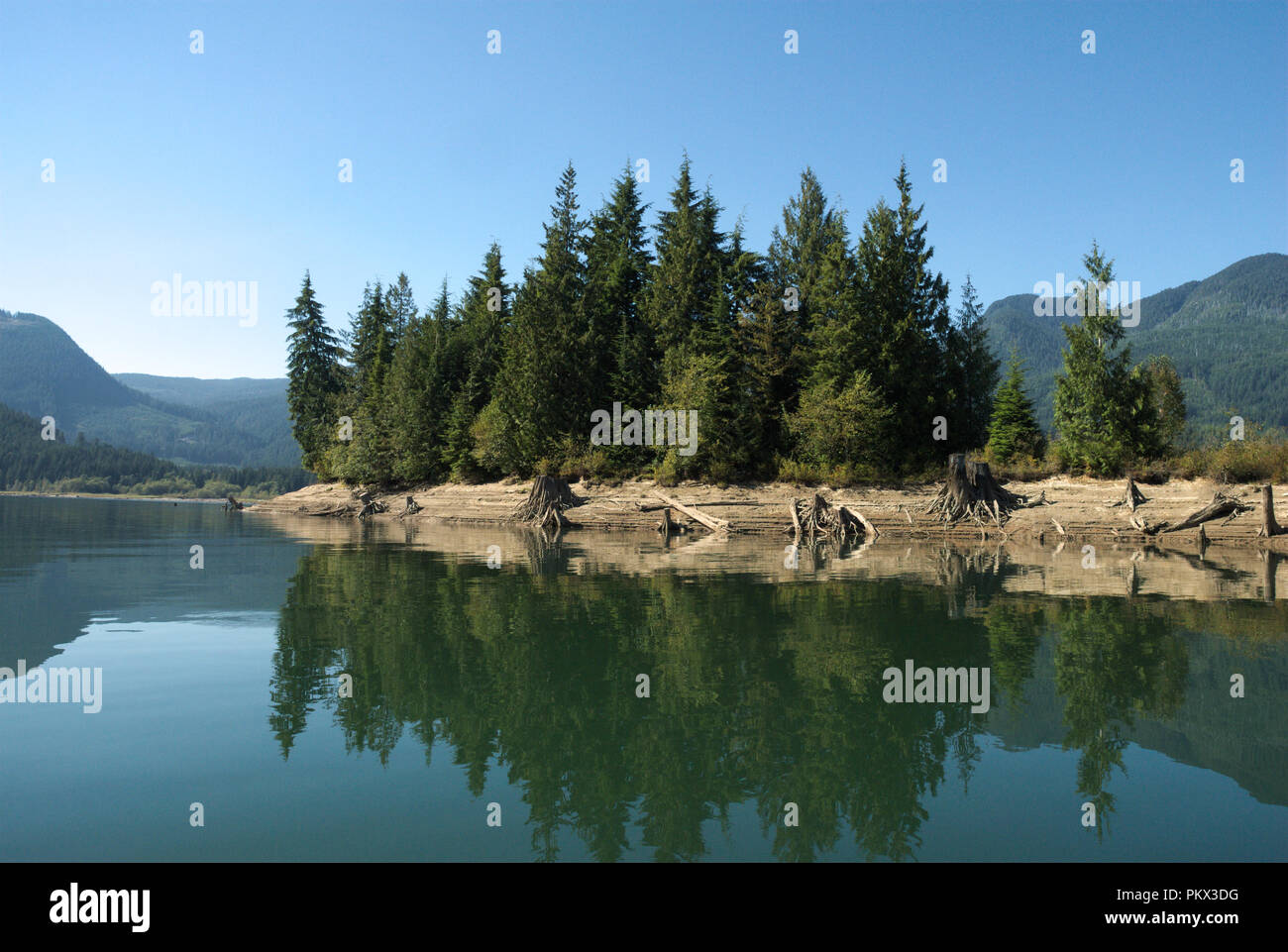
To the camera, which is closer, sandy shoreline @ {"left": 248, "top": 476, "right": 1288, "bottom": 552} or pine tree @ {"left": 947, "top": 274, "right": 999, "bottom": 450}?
sandy shoreline @ {"left": 248, "top": 476, "right": 1288, "bottom": 552}

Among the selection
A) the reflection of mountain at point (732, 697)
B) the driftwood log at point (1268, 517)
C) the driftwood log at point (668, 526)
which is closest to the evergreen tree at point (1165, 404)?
the driftwood log at point (1268, 517)

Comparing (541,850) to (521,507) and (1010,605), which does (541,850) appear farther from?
(521,507)

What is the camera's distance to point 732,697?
8906 millimetres

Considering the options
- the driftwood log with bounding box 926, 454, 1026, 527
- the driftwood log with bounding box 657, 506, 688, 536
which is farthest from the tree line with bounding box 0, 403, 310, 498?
the driftwood log with bounding box 926, 454, 1026, 527

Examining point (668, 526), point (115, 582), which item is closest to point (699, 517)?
point (668, 526)

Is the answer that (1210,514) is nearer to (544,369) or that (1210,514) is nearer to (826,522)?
(826,522)

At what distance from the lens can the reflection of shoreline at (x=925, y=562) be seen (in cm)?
1914

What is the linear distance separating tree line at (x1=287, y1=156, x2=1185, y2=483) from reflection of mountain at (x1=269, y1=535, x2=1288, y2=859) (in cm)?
2812

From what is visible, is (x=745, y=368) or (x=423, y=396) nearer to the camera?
(x=745, y=368)

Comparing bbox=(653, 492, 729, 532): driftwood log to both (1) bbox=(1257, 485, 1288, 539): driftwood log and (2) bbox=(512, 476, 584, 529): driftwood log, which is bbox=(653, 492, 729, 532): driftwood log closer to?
(2) bbox=(512, 476, 584, 529): driftwood log

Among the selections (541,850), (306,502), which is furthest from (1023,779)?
(306,502)

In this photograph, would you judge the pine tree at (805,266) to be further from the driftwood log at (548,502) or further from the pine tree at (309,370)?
the pine tree at (309,370)

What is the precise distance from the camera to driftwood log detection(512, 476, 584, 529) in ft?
155

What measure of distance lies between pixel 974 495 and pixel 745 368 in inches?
683
